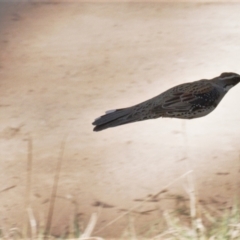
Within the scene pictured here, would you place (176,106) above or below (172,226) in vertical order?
above

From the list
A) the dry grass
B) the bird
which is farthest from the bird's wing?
the dry grass

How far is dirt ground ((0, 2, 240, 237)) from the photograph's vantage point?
164 cm

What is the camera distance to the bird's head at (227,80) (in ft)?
5.85

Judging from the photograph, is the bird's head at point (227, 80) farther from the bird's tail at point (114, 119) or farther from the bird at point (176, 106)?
the bird's tail at point (114, 119)

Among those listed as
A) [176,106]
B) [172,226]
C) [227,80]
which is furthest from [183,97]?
[172,226]

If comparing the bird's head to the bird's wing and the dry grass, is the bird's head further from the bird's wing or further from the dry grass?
the dry grass

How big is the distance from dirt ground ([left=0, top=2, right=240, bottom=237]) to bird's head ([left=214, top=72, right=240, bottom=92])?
26 mm

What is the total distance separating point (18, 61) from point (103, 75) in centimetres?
26

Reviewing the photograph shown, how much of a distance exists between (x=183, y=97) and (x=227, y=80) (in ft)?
0.46

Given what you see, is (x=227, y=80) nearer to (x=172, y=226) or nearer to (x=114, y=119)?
(x=114, y=119)

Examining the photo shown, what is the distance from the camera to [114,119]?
5.77ft

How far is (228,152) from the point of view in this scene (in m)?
1.70

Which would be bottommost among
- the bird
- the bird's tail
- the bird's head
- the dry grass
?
the dry grass

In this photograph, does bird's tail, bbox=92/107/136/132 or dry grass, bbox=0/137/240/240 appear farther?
bird's tail, bbox=92/107/136/132
